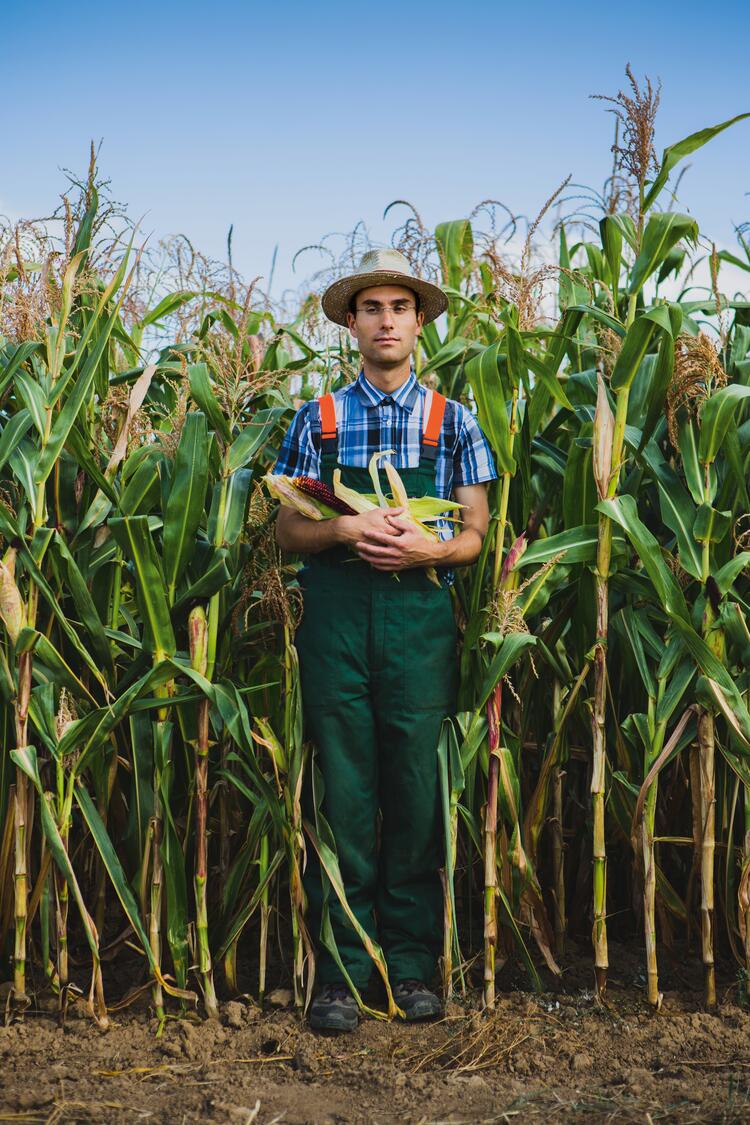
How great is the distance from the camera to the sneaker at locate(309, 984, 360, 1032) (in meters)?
2.95

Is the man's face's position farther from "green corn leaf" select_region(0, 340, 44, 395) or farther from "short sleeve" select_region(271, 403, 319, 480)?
"green corn leaf" select_region(0, 340, 44, 395)

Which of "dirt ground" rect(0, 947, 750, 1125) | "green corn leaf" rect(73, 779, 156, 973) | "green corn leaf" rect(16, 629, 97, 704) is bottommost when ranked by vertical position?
"dirt ground" rect(0, 947, 750, 1125)

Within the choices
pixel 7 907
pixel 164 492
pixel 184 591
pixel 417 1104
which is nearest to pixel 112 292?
pixel 164 492

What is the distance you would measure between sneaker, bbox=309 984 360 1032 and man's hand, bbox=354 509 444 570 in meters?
1.32

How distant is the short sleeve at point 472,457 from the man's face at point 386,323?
304mm

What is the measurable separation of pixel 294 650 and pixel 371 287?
1190 millimetres

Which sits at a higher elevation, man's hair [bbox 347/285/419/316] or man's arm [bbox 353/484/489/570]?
man's hair [bbox 347/285/419/316]

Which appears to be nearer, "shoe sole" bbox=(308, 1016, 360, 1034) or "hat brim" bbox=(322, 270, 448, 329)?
"shoe sole" bbox=(308, 1016, 360, 1034)

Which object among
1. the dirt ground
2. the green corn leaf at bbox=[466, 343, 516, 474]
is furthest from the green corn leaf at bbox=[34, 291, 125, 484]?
the dirt ground

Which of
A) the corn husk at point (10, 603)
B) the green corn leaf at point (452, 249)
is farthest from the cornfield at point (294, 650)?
the green corn leaf at point (452, 249)

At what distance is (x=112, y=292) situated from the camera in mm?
3129

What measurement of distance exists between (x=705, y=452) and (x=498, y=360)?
69cm

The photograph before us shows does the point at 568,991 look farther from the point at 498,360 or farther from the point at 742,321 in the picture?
the point at 742,321

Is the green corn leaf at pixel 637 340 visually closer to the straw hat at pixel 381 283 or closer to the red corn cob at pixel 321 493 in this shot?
the straw hat at pixel 381 283
